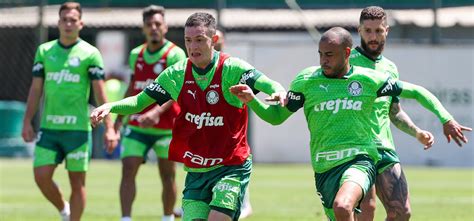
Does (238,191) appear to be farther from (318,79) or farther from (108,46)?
(108,46)

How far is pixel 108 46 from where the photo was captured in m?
28.5

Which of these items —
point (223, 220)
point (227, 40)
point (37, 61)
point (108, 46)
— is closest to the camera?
point (223, 220)

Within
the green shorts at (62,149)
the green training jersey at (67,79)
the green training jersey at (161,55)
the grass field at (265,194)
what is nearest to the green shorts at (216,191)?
the green shorts at (62,149)

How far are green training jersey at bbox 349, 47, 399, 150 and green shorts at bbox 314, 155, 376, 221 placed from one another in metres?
0.75

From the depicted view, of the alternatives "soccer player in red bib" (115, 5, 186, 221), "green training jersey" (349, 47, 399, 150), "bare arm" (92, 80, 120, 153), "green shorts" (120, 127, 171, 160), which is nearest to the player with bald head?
"green training jersey" (349, 47, 399, 150)

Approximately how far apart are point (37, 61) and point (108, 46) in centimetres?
1622

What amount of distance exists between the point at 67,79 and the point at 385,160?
383 centimetres

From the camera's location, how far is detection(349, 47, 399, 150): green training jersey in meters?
9.79

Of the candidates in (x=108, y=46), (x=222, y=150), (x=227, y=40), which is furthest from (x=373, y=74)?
(x=108, y=46)

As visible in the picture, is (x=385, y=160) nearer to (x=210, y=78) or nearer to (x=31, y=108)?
(x=210, y=78)

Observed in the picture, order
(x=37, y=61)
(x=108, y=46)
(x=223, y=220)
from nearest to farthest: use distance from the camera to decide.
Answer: (x=223, y=220)
(x=37, y=61)
(x=108, y=46)

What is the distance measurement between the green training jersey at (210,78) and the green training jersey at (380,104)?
1290 millimetres

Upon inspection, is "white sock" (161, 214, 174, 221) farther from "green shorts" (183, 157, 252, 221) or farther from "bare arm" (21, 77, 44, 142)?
"green shorts" (183, 157, 252, 221)

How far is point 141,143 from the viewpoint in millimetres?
13219
